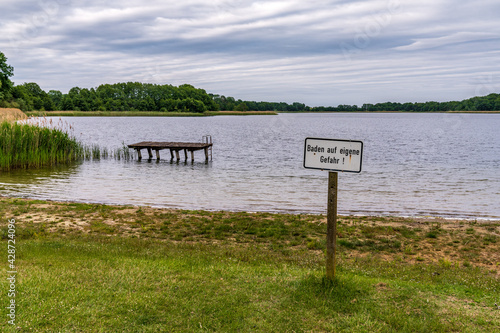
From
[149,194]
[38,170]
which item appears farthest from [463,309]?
[38,170]

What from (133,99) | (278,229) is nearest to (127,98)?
(133,99)

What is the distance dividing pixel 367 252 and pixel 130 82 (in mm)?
193924

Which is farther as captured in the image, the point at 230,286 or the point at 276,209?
the point at 276,209

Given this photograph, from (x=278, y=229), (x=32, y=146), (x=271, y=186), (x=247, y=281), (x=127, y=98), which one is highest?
(x=127, y=98)

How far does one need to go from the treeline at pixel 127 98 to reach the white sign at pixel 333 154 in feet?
524

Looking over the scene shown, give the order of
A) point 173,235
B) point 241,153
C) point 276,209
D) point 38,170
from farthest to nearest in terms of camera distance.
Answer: point 241,153, point 38,170, point 276,209, point 173,235

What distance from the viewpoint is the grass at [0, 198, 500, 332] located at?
481 cm

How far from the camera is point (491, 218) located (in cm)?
1413

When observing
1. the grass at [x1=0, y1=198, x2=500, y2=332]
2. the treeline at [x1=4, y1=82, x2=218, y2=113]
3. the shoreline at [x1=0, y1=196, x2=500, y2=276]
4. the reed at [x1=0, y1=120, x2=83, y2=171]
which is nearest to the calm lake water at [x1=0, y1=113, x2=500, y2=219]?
the reed at [x1=0, y1=120, x2=83, y2=171]

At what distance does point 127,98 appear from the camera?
181 metres

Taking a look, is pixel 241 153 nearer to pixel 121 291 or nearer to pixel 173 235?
pixel 173 235

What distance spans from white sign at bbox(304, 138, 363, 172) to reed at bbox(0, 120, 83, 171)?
23.7m

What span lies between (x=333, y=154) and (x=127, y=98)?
187099 millimetres

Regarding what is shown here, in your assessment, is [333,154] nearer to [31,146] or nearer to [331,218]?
[331,218]
